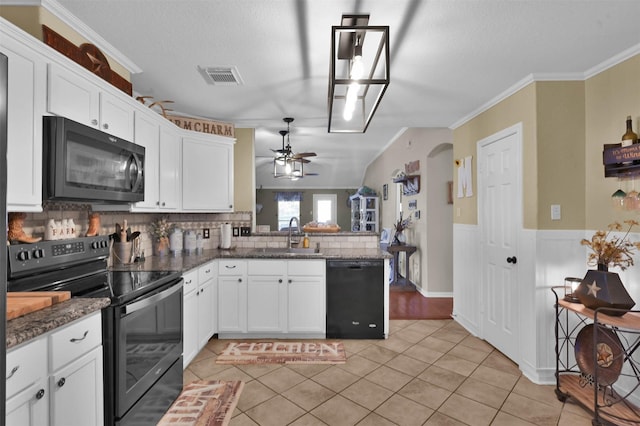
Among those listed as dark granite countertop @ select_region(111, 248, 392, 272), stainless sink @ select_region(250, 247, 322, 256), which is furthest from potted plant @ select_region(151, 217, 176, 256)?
stainless sink @ select_region(250, 247, 322, 256)

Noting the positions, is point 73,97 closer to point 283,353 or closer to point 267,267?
point 267,267

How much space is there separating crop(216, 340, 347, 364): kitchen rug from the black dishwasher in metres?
0.21

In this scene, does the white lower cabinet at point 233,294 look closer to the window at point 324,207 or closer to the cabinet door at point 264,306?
the cabinet door at point 264,306

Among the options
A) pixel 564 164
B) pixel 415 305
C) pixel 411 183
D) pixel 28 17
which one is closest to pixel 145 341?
pixel 28 17

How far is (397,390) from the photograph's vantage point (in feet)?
Result: 7.90

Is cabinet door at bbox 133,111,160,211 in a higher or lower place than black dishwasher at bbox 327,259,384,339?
higher

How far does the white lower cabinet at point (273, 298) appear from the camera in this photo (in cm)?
327

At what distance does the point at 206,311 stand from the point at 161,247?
0.82 meters

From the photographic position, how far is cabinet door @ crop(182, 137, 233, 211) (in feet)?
11.0

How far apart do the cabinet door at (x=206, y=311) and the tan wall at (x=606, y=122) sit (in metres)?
3.28

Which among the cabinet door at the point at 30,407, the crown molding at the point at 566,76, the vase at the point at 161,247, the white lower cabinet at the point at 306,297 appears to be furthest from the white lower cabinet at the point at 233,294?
the crown molding at the point at 566,76

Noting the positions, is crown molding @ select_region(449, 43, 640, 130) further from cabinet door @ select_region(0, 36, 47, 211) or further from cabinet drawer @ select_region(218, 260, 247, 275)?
cabinet door @ select_region(0, 36, 47, 211)

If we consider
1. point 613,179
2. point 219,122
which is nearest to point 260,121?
point 219,122

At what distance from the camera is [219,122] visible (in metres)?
3.73
